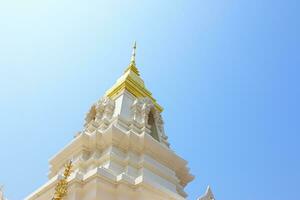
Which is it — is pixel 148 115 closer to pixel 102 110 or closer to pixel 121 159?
pixel 102 110

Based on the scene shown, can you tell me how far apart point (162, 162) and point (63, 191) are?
840 cm

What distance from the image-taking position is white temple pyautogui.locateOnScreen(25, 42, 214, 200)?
438 inches

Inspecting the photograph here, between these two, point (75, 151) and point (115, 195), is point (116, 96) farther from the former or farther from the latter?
point (115, 195)

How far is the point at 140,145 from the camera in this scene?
1404cm

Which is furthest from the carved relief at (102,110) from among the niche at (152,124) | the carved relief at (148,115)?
the niche at (152,124)

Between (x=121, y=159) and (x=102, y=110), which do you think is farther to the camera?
(x=102, y=110)

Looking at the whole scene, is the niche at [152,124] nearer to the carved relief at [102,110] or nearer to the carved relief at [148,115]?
the carved relief at [148,115]

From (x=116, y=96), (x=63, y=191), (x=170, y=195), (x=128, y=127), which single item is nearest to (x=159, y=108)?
(x=116, y=96)

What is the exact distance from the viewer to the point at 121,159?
43.4 ft

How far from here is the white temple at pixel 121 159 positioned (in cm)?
1112

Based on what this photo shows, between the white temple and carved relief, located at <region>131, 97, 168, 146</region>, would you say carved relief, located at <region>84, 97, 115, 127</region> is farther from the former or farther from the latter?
carved relief, located at <region>131, 97, 168, 146</region>

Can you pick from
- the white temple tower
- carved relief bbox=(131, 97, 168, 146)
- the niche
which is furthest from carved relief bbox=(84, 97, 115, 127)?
the niche

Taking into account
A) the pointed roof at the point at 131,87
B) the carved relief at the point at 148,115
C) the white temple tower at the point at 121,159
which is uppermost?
the pointed roof at the point at 131,87

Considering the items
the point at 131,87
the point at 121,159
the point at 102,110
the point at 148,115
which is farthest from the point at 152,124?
the point at 121,159
